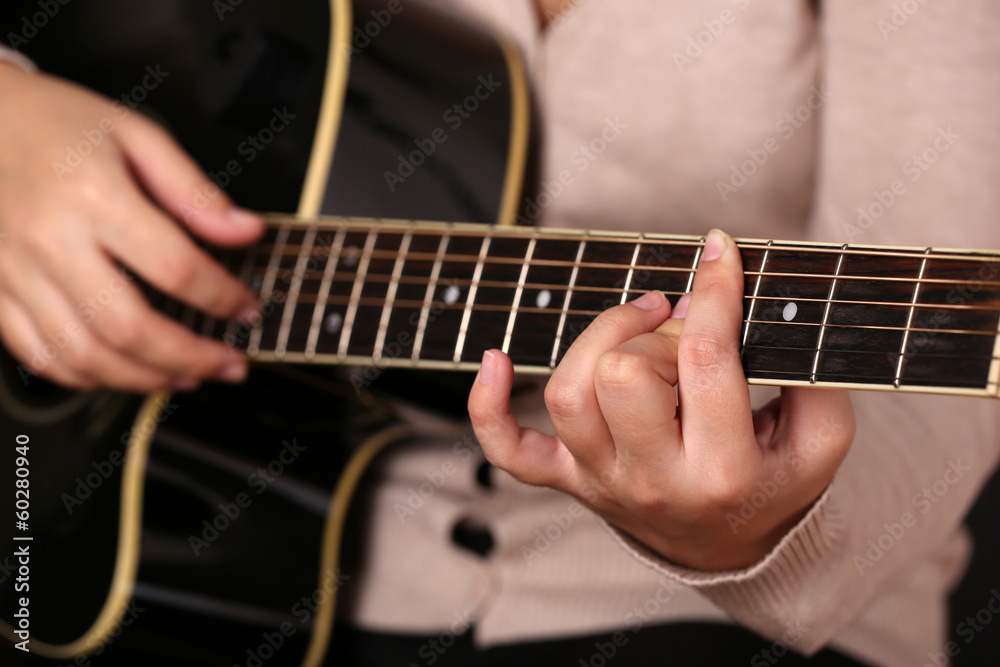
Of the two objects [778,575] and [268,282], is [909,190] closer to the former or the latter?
[778,575]

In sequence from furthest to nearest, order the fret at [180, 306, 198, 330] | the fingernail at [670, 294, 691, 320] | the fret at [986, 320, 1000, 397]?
the fret at [180, 306, 198, 330], the fingernail at [670, 294, 691, 320], the fret at [986, 320, 1000, 397]

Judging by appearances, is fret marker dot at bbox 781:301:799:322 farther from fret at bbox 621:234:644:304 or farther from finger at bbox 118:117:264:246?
finger at bbox 118:117:264:246

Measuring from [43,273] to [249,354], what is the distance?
23 centimetres

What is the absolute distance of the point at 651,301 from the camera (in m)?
0.50

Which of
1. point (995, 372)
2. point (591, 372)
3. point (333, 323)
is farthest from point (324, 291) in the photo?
point (995, 372)

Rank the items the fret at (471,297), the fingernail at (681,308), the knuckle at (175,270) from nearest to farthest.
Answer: the fingernail at (681,308)
the fret at (471,297)
the knuckle at (175,270)

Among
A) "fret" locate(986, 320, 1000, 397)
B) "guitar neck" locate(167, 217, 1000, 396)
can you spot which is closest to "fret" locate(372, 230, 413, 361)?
"guitar neck" locate(167, 217, 1000, 396)

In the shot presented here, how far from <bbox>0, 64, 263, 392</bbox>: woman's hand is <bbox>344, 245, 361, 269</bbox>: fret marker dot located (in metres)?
0.12

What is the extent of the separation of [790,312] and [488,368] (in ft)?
0.68

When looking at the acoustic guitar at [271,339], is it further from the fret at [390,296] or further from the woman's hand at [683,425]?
the woman's hand at [683,425]

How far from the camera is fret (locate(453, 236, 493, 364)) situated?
23.9 inches

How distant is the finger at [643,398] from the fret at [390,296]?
0.87 feet

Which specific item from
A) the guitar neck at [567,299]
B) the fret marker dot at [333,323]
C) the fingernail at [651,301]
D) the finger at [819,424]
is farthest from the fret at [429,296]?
the finger at [819,424]

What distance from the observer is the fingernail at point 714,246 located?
0.47 metres
